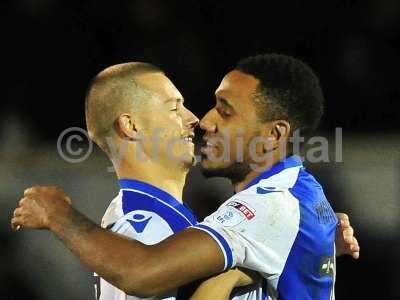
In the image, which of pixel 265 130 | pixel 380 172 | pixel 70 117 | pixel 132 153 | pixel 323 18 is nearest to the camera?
pixel 265 130

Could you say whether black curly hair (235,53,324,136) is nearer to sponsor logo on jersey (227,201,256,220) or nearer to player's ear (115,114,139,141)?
sponsor logo on jersey (227,201,256,220)

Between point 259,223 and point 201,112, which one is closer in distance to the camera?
point 259,223

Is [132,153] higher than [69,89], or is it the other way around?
Answer: [69,89]

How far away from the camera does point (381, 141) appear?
383 cm

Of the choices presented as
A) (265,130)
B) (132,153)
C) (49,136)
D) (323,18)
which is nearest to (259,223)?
(265,130)

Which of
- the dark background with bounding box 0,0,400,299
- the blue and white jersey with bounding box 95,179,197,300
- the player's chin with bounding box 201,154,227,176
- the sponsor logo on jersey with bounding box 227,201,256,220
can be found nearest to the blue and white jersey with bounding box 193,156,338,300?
the sponsor logo on jersey with bounding box 227,201,256,220

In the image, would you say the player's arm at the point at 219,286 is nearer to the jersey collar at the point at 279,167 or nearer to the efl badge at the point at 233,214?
the efl badge at the point at 233,214

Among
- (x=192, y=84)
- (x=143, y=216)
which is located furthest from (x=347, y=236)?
(x=192, y=84)

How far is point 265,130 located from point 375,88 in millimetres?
2115

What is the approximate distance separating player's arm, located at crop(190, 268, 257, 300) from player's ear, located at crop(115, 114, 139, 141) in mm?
571

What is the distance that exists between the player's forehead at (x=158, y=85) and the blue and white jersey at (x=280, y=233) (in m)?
0.41

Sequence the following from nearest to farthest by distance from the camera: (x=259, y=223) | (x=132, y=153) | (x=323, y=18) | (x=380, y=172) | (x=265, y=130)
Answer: (x=259, y=223), (x=265, y=130), (x=132, y=153), (x=380, y=172), (x=323, y=18)

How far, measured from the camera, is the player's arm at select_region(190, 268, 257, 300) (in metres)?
1.92

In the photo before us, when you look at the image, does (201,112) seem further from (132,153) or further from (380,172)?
(132,153)
